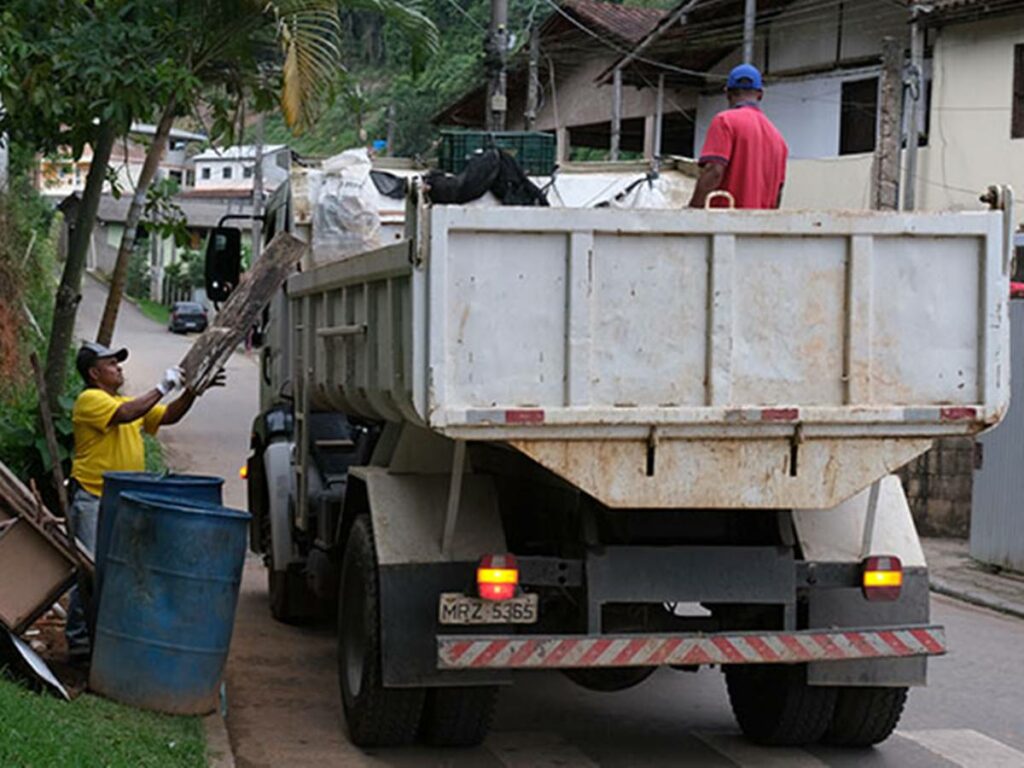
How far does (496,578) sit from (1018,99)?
19.1 m

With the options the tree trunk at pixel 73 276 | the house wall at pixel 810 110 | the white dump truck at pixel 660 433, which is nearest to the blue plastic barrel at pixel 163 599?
the white dump truck at pixel 660 433

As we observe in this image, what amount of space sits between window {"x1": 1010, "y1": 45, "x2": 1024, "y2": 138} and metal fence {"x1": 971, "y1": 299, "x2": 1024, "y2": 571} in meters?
10.4

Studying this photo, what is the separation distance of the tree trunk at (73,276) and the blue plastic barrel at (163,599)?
5894 mm

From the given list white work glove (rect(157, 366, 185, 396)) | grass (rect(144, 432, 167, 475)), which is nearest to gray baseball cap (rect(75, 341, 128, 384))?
white work glove (rect(157, 366, 185, 396))

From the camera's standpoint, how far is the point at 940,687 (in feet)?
31.4

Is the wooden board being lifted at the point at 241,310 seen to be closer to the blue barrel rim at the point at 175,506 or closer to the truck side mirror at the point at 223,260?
the blue barrel rim at the point at 175,506

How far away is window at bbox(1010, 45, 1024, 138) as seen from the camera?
23672 mm

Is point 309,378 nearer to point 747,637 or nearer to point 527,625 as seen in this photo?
point 527,625

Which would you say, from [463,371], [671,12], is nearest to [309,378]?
[463,371]

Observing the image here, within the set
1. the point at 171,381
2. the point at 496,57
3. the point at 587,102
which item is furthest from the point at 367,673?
the point at 587,102

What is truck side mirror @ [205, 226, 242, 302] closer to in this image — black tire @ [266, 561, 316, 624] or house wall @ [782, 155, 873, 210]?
black tire @ [266, 561, 316, 624]

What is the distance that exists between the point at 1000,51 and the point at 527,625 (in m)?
19.0

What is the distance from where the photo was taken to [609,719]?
335 inches

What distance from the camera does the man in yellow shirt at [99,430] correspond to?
330 inches
